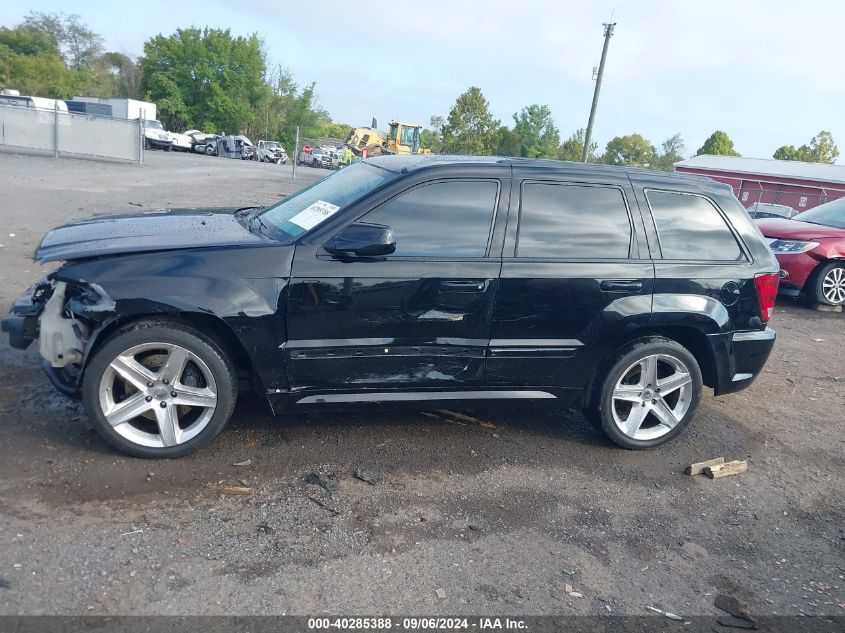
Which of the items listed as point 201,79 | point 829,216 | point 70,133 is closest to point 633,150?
point 201,79

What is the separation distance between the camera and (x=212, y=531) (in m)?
3.26

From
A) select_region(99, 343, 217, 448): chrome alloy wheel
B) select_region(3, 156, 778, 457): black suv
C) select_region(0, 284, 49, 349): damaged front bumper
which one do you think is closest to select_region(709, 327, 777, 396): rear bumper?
select_region(3, 156, 778, 457): black suv

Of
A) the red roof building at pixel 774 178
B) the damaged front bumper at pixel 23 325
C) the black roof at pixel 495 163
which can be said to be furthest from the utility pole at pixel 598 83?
the damaged front bumper at pixel 23 325

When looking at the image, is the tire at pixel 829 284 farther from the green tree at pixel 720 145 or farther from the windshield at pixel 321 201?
the green tree at pixel 720 145

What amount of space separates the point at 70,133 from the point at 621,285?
25159 mm

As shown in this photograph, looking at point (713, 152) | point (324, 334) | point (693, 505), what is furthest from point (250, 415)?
point (713, 152)

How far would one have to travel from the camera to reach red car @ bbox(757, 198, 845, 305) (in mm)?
9258

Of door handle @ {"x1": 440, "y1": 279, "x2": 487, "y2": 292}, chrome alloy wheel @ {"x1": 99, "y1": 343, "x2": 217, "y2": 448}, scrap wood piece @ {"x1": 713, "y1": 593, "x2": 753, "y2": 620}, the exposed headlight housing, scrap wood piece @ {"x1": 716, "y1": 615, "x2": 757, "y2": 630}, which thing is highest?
the exposed headlight housing

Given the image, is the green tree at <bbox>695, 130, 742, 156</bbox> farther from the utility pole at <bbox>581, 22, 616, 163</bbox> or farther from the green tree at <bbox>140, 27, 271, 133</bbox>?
the green tree at <bbox>140, 27, 271, 133</bbox>

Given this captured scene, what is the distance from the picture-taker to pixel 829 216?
10.3 m

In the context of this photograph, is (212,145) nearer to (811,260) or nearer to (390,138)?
(390,138)

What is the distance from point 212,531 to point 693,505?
8.93 feet

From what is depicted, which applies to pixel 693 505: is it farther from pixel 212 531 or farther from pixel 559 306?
pixel 212 531

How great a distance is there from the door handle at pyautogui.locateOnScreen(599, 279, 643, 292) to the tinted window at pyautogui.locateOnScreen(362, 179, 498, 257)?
0.82 meters
